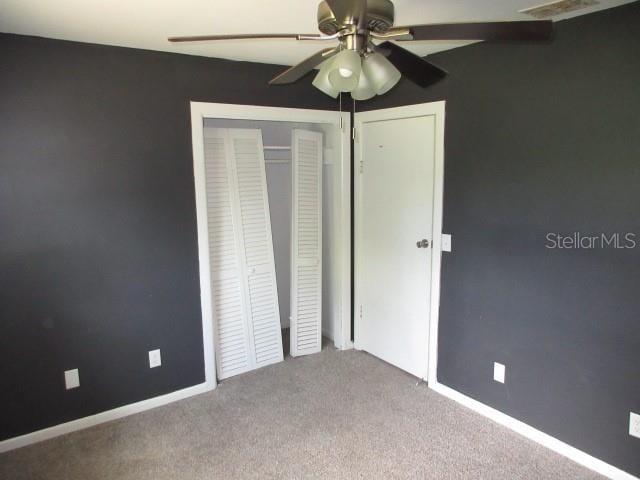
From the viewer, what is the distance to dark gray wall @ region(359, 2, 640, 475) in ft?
6.68

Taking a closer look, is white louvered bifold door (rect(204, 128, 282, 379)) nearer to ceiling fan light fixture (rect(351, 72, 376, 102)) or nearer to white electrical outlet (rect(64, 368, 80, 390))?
white electrical outlet (rect(64, 368, 80, 390))

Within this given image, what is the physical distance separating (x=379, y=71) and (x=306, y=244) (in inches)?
Answer: 84.7

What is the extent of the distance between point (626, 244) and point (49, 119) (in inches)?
117

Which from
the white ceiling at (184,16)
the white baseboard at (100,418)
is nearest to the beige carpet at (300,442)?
the white baseboard at (100,418)

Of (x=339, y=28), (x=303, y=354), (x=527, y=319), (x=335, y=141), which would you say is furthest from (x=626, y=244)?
(x=303, y=354)

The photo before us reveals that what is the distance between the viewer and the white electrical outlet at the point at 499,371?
2.63 metres

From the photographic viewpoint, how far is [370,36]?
4.45 feet

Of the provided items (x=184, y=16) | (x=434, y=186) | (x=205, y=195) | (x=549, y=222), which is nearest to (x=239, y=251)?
(x=205, y=195)

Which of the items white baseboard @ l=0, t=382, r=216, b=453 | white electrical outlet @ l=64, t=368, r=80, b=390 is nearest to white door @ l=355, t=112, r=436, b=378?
white baseboard @ l=0, t=382, r=216, b=453

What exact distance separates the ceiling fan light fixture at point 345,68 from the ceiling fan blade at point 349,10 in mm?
92

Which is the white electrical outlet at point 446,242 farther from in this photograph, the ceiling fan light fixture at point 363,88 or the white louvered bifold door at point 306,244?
the ceiling fan light fixture at point 363,88

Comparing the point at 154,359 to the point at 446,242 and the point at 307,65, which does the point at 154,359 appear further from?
the point at 307,65

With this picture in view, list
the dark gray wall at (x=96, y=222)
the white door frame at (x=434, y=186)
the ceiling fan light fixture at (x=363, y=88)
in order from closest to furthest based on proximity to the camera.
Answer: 1. the ceiling fan light fixture at (x=363, y=88)
2. the dark gray wall at (x=96, y=222)
3. the white door frame at (x=434, y=186)

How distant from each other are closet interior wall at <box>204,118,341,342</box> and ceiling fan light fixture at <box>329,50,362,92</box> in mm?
2072
